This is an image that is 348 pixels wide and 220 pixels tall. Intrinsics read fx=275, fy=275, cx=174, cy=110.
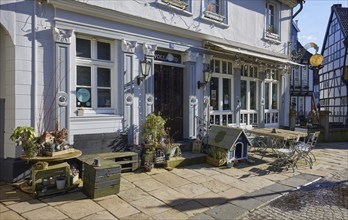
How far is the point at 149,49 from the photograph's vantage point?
277 inches

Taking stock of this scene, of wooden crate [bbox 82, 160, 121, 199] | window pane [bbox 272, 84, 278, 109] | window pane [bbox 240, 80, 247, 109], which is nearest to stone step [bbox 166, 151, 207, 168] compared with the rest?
wooden crate [bbox 82, 160, 121, 199]

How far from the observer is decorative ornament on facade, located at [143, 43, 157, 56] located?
6.98 m

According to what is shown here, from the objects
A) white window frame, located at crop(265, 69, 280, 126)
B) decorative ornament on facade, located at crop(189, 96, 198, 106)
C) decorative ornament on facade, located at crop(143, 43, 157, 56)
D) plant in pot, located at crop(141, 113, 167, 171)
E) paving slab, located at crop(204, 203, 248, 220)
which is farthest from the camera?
white window frame, located at crop(265, 69, 280, 126)

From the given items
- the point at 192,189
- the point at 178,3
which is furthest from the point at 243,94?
the point at 192,189

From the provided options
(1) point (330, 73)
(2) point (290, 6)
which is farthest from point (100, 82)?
(1) point (330, 73)

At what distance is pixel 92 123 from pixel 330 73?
21.5m

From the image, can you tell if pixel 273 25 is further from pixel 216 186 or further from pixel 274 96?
pixel 216 186

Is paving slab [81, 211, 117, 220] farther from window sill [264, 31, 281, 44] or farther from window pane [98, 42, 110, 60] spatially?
window sill [264, 31, 281, 44]

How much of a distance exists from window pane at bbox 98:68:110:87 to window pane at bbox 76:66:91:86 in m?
0.26

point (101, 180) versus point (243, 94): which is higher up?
point (243, 94)

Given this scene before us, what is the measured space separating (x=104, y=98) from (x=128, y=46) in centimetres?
138

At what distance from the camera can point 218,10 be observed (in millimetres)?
9234

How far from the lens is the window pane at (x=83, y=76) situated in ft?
20.2

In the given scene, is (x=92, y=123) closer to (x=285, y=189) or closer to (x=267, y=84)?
(x=285, y=189)
